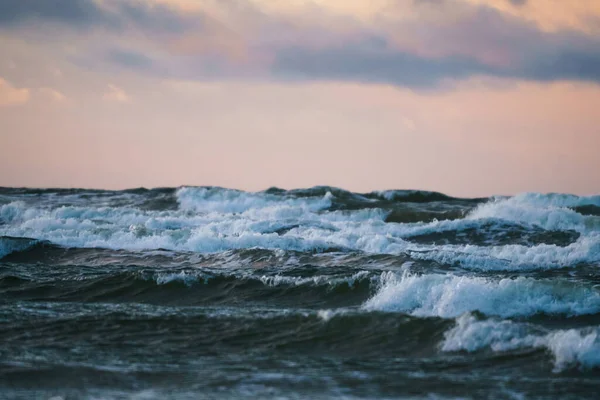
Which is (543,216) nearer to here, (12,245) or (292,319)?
(12,245)

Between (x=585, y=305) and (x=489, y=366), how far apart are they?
11.7 feet

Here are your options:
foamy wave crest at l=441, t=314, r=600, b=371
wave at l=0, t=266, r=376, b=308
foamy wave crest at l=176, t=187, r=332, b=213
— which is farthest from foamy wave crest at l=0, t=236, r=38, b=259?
foamy wave crest at l=441, t=314, r=600, b=371

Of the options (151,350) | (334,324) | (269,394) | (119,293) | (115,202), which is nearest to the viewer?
(269,394)

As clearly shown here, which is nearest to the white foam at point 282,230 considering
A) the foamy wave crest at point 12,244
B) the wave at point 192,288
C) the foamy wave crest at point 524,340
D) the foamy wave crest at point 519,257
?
the foamy wave crest at point 519,257

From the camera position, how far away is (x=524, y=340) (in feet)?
31.1

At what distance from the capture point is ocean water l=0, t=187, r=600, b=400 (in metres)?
8.20

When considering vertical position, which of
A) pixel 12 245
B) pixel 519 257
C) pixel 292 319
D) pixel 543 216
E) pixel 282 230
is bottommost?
pixel 292 319

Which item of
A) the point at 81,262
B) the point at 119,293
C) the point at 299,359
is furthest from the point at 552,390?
the point at 81,262

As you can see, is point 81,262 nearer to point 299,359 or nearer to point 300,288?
point 300,288

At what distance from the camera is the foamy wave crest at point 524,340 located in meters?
8.90

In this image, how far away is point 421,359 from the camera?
9.32m

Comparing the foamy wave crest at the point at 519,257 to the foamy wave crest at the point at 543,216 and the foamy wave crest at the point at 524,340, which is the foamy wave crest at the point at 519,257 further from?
the foamy wave crest at the point at 543,216

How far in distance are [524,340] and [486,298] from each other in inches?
86.0

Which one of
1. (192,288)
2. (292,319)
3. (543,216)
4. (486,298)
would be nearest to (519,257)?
(486,298)
